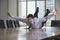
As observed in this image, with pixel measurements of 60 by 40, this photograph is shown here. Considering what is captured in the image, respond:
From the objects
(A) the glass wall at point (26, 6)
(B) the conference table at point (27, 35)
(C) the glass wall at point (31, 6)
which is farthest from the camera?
(A) the glass wall at point (26, 6)

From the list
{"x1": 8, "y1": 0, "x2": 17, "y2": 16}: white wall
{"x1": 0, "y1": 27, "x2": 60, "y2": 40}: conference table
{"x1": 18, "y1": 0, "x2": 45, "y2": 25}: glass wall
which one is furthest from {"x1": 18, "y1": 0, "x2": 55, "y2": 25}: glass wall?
{"x1": 0, "y1": 27, "x2": 60, "y2": 40}: conference table

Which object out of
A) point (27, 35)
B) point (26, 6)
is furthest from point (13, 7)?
point (27, 35)

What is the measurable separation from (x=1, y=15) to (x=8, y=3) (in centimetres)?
91

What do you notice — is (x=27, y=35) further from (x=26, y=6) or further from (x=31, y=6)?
(x=26, y=6)

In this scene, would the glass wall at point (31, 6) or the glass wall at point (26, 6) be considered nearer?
the glass wall at point (31, 6)

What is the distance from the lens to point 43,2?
12.0 m

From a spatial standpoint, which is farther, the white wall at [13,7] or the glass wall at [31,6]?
the white wall at [13,7]

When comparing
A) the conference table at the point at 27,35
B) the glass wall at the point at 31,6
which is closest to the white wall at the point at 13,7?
the glass wall at the point at 31,6

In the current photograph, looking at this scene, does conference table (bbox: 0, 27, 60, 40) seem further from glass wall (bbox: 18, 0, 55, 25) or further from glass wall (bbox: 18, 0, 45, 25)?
glass wall (bbox: 18, 0, 45, 25)

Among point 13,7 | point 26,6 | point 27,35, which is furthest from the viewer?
point 26,6

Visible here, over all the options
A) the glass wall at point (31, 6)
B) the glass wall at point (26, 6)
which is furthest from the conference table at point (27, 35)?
the glass wall at point (26, 6)

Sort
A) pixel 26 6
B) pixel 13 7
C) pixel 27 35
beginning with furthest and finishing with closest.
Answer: pixel 26 6 < pixel 13 7 < pixel 27 35

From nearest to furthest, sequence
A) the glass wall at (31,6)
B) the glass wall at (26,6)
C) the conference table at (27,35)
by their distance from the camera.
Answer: the conference table at (27,35)
the glass wall at (31,6)
the glass wall at (26,6)

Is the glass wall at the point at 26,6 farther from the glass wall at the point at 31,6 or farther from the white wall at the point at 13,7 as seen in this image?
the white wall at the point at 13,7
